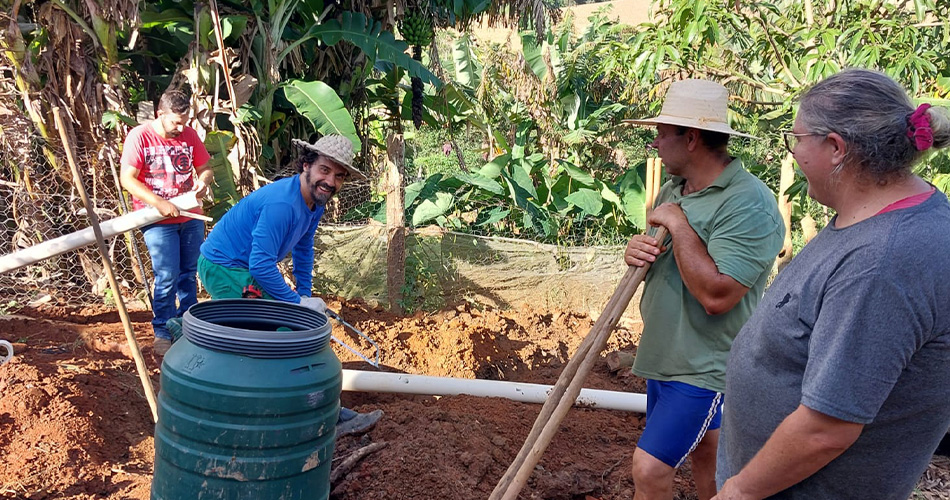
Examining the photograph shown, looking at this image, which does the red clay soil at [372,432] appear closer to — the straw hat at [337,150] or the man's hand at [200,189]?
the man's hand at [200,189]

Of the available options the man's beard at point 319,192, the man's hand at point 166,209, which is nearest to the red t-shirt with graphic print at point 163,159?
the man's hand at point 166,209

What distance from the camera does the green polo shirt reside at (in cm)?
223

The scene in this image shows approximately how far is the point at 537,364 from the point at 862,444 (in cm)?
443

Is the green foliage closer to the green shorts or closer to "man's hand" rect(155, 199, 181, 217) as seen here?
"man's hand" rect(155, 199, 181, 217)

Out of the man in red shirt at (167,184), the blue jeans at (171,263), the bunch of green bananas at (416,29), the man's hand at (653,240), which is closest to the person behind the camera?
the man's hand at (653,240)

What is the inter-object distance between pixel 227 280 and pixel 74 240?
1.05 m

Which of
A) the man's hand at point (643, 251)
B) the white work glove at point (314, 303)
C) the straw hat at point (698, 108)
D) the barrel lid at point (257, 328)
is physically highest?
the straw hat at point (698, 108)

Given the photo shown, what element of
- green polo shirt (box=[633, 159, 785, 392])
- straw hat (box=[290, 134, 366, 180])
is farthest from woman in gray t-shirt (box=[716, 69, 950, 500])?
straw hat (box=[290, 134, 366, 180])

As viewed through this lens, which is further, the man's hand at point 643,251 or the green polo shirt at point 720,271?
the man's hand at point 643,251

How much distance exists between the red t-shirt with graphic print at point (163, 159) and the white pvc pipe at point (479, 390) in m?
1.75

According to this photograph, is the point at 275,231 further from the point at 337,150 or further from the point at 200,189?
the point at 200,189

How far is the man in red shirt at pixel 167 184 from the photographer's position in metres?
4.54

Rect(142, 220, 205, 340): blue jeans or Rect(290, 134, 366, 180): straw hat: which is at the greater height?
Rect(290, 134, 366, 180): straw hat

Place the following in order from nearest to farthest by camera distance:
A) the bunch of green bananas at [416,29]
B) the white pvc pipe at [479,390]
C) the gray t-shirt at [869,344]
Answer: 1. the gray t-shirt at [869,344]
2. the white pvc pipe at [479,390]
3. the bunch of green bananas at [416,29]
